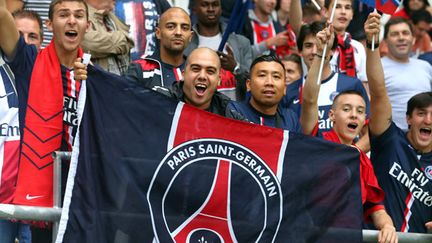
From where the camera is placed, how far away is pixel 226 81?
35.8ft

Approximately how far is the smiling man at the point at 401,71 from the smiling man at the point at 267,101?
9.89 ft

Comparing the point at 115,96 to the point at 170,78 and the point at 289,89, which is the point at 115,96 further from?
the point at 289,89

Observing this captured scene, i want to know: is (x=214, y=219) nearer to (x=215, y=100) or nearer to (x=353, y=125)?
(x=215, y=100)

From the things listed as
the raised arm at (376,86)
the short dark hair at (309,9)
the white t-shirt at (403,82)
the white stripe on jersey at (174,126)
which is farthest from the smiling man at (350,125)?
the short dark hair at (309,9)

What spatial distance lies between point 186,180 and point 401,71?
5.15 metres

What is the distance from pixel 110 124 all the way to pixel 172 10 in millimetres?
2592

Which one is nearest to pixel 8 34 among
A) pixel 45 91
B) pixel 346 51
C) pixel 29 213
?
pixel 45 91

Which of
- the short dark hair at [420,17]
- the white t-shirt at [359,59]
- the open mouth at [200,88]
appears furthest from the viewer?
the short dark hair at [420,17]

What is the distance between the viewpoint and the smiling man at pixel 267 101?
9477 mm

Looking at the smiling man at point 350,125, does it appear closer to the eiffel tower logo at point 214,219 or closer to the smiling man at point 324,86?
the smiling man at point 324,86

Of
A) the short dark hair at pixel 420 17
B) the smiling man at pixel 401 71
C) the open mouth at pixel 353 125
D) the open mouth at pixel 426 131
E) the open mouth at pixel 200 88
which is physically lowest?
the open mouth at pixel 426 131

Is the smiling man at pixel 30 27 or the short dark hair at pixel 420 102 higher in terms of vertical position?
the smiling man at pixel 30 27

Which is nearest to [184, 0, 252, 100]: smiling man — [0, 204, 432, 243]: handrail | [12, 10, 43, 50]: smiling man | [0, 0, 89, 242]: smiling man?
[12, 10, 43, 50]: smiling man

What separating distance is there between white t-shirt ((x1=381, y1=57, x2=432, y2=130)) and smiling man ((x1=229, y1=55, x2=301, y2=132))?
2.98 meters
